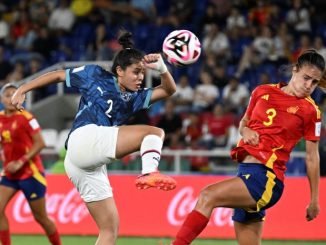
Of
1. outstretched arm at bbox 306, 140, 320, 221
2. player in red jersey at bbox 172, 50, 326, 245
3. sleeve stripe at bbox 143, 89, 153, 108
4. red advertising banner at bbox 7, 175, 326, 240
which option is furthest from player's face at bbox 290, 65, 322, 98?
red advertising banner at bbox 7, 175, 326, 240

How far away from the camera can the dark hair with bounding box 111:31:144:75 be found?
757 centimetres

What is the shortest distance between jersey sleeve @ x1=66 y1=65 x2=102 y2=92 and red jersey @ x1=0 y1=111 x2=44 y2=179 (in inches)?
120

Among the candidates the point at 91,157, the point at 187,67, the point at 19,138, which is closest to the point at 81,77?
the point at 91,157

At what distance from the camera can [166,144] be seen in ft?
49.8

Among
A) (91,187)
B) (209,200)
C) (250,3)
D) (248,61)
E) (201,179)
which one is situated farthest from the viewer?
(250,3)

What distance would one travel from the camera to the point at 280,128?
7.23 metres

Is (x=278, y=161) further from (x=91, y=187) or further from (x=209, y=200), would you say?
(x=91, y=187)

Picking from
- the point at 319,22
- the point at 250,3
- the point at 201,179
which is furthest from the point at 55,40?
the point at 201,179

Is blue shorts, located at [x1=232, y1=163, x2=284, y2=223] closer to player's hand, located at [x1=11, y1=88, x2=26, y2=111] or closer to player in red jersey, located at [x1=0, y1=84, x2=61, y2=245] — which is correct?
player's hand, located at [x1=11, y1=88, x2=26, y2=111]

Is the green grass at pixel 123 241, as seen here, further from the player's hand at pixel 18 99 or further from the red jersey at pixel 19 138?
the player's hand at pixel 18 99

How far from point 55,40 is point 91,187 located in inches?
458

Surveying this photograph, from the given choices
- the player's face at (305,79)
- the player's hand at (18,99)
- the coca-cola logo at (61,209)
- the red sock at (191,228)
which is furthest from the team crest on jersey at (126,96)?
the coca-cola logo at (61,209)

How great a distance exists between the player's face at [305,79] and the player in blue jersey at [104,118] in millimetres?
1023

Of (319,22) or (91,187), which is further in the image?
(319,22)
